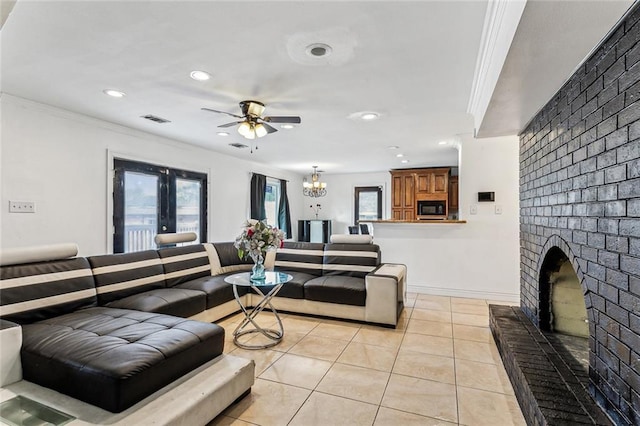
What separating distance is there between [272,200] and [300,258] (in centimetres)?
366

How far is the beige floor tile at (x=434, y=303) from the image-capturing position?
13.2ft

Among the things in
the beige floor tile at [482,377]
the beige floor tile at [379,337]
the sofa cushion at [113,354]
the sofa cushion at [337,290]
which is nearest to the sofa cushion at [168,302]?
the sofa cushion at [113,354]

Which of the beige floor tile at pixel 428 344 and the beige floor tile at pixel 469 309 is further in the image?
the beige floor tile at pixel 469 309

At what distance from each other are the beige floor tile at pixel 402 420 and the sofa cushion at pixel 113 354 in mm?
1129

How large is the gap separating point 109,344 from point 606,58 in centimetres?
300

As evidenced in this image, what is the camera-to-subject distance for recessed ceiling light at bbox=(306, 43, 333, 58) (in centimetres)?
202

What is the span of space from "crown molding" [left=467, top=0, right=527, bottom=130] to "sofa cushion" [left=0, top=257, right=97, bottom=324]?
3.43 m

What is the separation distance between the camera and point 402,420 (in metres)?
1.86

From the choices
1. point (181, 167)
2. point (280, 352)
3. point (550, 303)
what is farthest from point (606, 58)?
point (181, 167)

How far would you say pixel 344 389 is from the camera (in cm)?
218

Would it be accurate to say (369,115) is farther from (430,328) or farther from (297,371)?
(297,371)

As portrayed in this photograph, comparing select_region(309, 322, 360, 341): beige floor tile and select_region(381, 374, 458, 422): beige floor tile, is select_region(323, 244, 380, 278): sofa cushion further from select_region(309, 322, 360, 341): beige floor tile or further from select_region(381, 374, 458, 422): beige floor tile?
select_region(381, 374, 458, 422): beige floor tile

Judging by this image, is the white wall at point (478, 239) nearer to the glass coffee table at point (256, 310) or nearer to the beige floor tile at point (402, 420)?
the glass coffee table at point (256, 310)

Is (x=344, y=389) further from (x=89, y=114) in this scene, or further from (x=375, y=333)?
(x=89, y=114)
